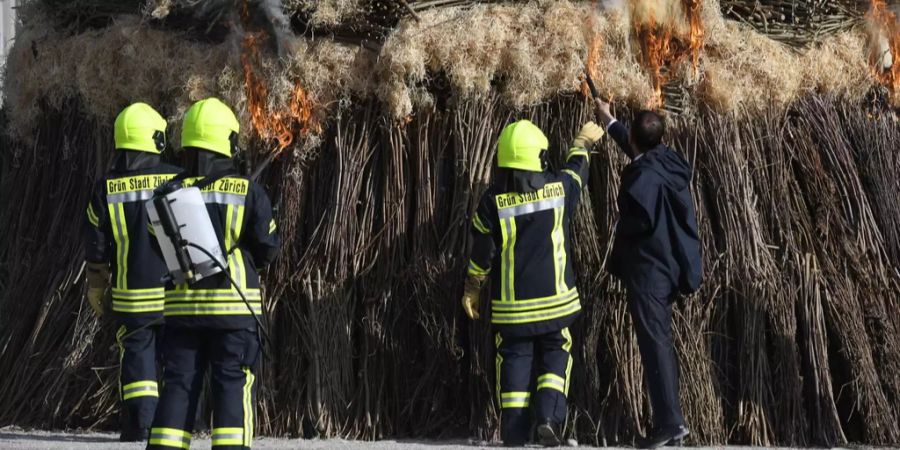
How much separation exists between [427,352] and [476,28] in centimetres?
219

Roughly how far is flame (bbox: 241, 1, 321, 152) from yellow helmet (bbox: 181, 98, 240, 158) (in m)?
1.82

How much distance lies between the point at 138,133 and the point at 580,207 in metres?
2.91

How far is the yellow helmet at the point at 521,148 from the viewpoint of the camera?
26.1 feet

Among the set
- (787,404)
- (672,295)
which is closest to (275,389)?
(672,295)

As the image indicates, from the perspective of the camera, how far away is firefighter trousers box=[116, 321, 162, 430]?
811 cm

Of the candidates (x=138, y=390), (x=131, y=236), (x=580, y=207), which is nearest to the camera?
(x=138, y=390)

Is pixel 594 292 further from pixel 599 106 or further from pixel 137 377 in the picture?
pixel 137 377

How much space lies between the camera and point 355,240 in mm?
8805

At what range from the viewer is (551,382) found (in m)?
7.89

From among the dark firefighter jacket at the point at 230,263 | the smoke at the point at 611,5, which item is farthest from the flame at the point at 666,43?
the dark firefighter jacket at the point at 230,263

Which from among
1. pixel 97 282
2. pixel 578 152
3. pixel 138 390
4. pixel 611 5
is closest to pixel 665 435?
pixel 578 152

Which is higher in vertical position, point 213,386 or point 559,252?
point 559,252

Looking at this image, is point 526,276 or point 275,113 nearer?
point 526,276

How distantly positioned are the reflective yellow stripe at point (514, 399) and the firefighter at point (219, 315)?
1.68 m
